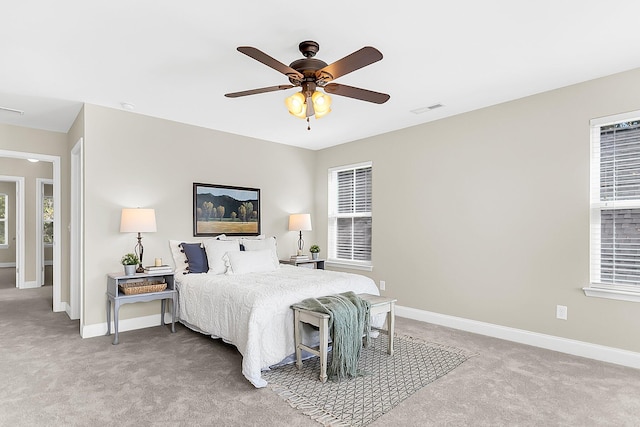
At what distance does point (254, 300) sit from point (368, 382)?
1.09m

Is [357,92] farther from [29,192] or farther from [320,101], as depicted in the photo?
[29,192]

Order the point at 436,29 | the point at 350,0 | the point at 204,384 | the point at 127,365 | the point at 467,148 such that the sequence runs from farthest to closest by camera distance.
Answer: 1. the point at 467,148
2. the point at 127,365
3. the point at 204,384
4. the point at 436,29
5. the point at 350,0

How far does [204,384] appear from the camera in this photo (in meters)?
2.80

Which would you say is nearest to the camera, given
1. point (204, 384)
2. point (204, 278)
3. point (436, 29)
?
point (436, 29)

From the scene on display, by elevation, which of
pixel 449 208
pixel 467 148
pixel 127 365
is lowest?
pixel 127 365

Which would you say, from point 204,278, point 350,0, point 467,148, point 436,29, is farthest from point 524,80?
point 204,278

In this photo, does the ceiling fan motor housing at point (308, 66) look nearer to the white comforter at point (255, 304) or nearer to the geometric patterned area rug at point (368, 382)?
the white comforter at point (255, 304)

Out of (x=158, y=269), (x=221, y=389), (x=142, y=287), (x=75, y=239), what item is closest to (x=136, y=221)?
(x=158, y=269)

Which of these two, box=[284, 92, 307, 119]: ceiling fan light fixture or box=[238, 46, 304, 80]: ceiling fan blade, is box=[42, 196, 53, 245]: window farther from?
box=[238, 46, 304, 80]: ceiling fan blade

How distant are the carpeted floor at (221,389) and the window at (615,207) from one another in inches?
28.9

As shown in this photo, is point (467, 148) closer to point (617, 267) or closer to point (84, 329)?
point (617, 267)

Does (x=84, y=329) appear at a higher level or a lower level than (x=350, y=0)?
lower

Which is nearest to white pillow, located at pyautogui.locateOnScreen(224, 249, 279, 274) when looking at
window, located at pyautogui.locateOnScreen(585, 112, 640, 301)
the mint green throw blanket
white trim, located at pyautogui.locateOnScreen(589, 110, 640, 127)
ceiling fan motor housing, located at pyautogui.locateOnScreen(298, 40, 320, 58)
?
the mint green throw blanket

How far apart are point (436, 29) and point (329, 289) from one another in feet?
7.60
